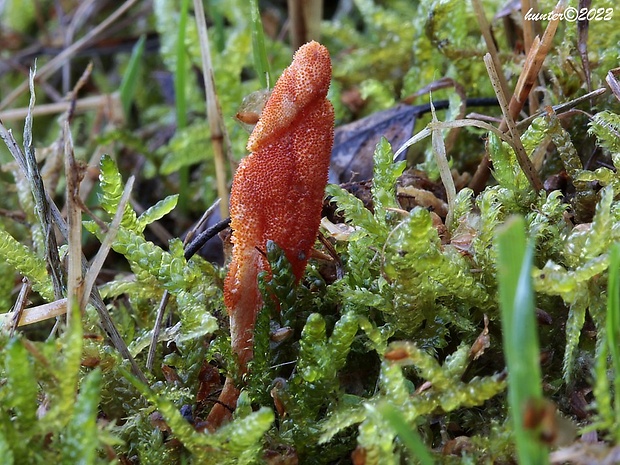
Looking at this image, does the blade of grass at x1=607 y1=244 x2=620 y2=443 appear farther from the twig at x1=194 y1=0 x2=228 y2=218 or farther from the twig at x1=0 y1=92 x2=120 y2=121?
the twig at x1=0 y1=92 x2=120 y2=121

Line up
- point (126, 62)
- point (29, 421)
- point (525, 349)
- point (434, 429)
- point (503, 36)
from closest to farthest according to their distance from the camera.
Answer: point (525, 349)
point (29, 421)
point (434, 429)
point (503, 36)
point (126, 62)

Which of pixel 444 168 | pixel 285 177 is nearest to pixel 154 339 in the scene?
pixel 285 177

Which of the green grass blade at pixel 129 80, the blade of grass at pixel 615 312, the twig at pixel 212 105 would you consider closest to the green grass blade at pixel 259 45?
the twig at pixel 212 105

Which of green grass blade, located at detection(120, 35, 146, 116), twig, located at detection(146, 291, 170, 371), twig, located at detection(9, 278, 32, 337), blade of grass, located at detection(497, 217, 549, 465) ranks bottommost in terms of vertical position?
twig, located at detection(146, 291, 170, 371)

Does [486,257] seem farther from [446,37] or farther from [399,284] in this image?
[446,37]

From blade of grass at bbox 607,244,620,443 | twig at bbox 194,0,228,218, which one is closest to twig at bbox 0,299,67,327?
twig at bbox 194,0,228,218

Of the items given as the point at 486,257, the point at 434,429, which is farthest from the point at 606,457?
the point at 486,257
